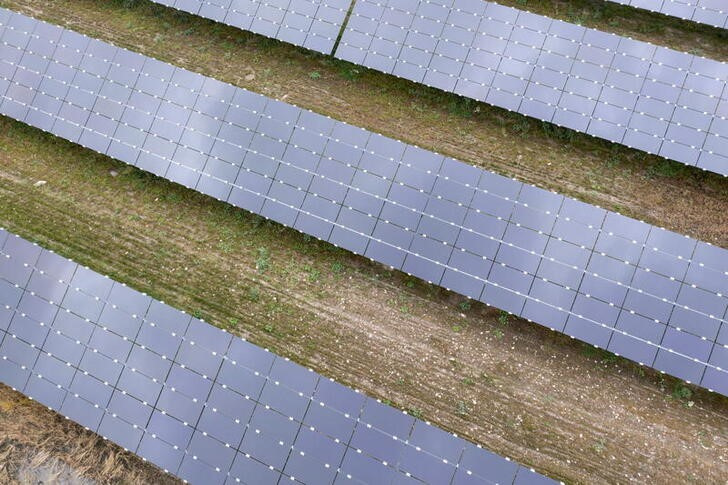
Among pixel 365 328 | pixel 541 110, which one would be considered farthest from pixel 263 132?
pixel 541 110

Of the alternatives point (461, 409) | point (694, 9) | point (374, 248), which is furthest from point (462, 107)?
point (461, 409)

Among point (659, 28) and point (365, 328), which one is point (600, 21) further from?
point (365, 328)

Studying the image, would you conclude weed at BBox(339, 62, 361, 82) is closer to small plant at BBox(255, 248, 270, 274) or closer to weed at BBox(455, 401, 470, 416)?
small plant at BBox(255, 248, 270, 274)

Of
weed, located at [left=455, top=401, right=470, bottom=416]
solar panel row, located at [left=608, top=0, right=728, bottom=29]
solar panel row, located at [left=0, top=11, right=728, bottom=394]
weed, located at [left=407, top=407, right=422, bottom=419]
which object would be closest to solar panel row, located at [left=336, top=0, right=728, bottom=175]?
solar panel row, located at [left=608, top=0, right=728, bottom=29]

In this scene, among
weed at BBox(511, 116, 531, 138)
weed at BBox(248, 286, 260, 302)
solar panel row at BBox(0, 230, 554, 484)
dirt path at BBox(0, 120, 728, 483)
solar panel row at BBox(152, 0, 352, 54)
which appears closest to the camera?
solar panel row at BBox(0, 230, 554, 484)

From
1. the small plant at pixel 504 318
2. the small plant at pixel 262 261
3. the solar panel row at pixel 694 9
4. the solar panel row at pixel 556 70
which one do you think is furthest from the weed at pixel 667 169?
the small plant at pixel 262 261

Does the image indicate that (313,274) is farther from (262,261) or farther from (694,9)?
(694,9)
